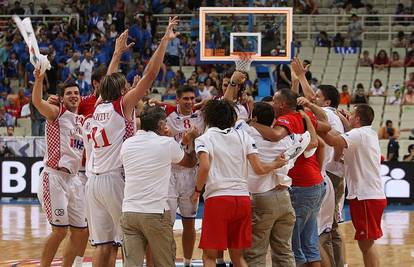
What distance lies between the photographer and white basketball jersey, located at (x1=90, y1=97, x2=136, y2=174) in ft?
28.5

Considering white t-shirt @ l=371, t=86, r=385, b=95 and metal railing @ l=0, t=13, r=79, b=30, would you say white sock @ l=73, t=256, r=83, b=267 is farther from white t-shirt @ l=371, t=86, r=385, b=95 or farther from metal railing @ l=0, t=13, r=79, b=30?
metal railing @ l=0, t=13, r=79, b=30

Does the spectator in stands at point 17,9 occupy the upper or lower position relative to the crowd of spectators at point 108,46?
upper

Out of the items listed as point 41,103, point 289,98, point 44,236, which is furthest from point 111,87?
point 44,236

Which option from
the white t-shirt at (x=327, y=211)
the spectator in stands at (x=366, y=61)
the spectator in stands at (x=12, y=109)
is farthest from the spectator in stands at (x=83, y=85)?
the white t-shirt at (x=327, y=211)

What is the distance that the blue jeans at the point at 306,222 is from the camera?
354 inches

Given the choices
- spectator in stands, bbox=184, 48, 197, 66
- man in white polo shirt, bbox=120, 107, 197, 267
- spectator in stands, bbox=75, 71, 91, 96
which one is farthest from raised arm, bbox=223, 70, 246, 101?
spectator in stands, bbox=184, 48, 197, 66

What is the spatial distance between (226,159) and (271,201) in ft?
2.09

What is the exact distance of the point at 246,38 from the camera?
16156 millimetres

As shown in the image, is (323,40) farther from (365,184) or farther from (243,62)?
(365,184)

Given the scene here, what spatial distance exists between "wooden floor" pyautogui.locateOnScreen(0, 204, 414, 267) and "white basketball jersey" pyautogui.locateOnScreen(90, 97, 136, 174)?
3275mm

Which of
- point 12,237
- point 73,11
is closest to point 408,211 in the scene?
point 12,237

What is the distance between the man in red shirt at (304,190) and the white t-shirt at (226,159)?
2.15ft

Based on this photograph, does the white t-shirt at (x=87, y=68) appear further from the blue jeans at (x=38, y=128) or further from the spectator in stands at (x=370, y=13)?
the spectator in stands at (x=370, y=13)

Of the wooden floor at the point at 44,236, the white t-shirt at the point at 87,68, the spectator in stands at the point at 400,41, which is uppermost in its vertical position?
the spectator in stands at the point at 400,41
